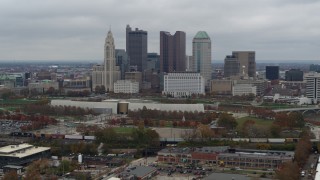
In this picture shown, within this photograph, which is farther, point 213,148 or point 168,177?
point 213,148

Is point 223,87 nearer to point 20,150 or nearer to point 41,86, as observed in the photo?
point 41,86

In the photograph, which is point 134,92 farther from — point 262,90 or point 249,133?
point 249,133

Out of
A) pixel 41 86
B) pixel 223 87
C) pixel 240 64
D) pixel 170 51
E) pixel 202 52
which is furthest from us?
pixel 170 51

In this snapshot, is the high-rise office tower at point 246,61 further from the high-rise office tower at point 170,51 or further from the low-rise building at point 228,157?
the low-rise building at point 228,157

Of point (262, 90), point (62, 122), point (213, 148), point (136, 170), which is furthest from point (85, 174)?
point (262, 90)

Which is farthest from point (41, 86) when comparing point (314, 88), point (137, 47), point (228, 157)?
point (228, 157)

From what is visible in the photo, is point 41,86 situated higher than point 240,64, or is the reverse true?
point 240,64
